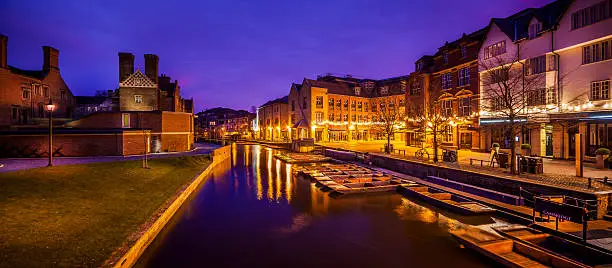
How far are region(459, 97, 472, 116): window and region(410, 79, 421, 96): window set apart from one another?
27.3 ft

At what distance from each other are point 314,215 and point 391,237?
15.2 ft

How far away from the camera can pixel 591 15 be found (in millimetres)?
A: 21578

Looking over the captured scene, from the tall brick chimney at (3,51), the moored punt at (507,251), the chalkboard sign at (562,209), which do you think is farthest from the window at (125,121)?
the chalkboard sign at (562,209)

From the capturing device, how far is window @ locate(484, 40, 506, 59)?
28.7m

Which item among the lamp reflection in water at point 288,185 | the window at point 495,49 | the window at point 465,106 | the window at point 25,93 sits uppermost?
the window at point 495,49

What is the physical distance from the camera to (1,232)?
375 inches

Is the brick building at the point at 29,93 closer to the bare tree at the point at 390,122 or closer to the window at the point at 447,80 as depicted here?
the bare tree at the point at 390,122

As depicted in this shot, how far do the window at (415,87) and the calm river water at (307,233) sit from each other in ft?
88.2

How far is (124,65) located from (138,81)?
3.08 metres

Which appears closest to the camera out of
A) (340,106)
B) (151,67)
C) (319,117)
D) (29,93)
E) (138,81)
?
(29,93)

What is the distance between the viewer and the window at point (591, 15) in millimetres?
20581

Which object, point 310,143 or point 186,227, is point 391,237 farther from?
point 310,143

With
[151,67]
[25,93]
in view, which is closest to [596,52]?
[151,67]

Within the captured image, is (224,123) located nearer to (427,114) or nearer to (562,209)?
(427,114)
